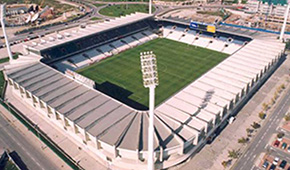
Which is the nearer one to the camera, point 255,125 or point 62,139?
point 62,139

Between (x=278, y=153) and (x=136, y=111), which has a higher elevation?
(x=136, y=111)

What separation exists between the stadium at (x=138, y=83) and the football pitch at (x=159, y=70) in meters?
0.35

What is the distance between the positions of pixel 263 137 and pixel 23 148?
62299 millimetres

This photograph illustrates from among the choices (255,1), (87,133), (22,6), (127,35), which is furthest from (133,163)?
(22,6)

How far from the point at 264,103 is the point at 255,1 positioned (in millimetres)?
120998

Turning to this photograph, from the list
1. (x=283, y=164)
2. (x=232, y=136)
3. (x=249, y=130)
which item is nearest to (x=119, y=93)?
(x=232, y=136)

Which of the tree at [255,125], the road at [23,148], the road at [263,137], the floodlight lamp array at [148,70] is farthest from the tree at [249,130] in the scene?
the road at [23,148]

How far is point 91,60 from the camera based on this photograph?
104 meters

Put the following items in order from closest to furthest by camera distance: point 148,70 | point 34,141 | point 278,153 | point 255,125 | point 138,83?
point 148,70 → point 278,153 → point 34,141 → point 255,125 → point 138,83

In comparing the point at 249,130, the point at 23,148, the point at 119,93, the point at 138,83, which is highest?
the point at 138,83

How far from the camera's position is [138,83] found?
88.5 metres

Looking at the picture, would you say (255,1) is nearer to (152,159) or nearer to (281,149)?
(281,149)

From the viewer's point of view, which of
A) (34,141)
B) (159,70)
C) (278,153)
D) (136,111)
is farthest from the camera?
(159,70)

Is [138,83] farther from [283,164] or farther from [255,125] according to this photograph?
[283,164]
